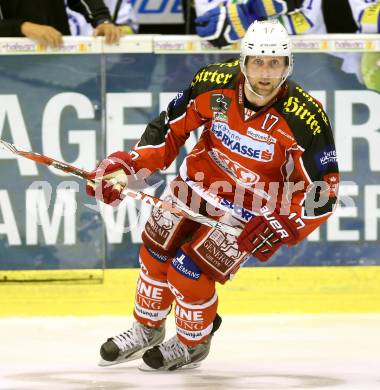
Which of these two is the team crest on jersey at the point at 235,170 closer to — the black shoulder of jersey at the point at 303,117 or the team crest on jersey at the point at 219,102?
the team crest on jersey at the point at 219,102

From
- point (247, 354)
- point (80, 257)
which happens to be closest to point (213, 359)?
point (247, 354)

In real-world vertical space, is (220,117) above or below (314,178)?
above

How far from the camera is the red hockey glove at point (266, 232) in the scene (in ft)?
16.5

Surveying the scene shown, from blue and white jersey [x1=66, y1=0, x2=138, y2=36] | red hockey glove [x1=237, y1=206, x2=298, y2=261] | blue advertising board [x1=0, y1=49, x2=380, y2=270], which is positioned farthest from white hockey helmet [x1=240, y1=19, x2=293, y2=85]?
blue and white jersey [x1=66, y1=0, x2=138, y2=36]

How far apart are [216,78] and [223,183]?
44 centimetres

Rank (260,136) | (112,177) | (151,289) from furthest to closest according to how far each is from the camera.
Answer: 1. (151,289)
2. (112,177)
3. (260,136)

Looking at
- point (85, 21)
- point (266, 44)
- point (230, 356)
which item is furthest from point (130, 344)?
point (85, 21)

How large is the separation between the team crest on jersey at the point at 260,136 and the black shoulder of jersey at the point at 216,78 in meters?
0.21

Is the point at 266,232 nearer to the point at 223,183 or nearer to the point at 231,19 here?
the point at 223,183

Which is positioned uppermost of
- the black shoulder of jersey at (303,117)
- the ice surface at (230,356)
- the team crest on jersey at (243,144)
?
the black shoulder of jersey at (303,117)

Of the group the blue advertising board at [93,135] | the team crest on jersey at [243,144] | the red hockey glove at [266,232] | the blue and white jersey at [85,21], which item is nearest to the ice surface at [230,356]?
the blue advertising board at [93,135]

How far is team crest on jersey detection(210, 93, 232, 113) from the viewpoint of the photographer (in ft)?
17.0

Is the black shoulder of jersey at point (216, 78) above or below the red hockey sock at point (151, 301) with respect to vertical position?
above

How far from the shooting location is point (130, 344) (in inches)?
214
